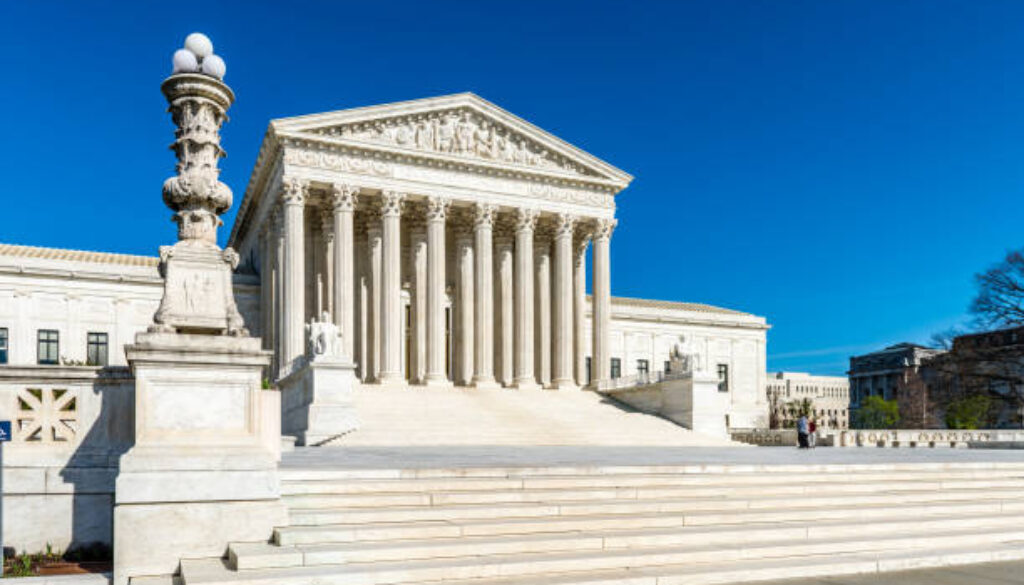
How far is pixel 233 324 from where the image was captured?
9977 mm

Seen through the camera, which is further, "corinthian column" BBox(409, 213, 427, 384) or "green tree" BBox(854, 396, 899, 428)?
"green tree" BBox(854, 396, 899, 428)

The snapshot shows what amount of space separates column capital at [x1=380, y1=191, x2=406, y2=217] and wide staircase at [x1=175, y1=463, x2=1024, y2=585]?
35482 millimetres

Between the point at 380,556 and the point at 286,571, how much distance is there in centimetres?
111

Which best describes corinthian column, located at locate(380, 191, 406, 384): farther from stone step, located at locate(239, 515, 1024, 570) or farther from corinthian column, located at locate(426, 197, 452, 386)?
stone step, located at locate(239, 515, 1024, 570)

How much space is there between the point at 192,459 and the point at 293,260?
36.9 meters

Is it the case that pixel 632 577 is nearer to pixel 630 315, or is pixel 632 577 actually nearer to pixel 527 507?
pixel 527 507

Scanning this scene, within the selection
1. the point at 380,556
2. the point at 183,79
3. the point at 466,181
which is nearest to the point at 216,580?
the point at 380,556

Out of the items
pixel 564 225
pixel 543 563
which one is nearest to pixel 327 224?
pixel 564 225

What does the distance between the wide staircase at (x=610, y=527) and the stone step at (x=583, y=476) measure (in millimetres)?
27

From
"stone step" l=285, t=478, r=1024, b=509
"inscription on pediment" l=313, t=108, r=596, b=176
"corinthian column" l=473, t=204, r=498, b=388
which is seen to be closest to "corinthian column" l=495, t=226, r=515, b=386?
"corinthian column" l=473, t=204, r=498, b=388

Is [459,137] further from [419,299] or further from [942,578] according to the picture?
[942,578]

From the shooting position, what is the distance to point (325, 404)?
103 feet

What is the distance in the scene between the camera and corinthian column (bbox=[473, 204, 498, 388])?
49.4 metres

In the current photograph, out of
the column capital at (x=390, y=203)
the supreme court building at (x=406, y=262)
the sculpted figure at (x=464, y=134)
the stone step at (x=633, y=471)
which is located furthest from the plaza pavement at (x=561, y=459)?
the sculpted figure at (x=464, y=134)
